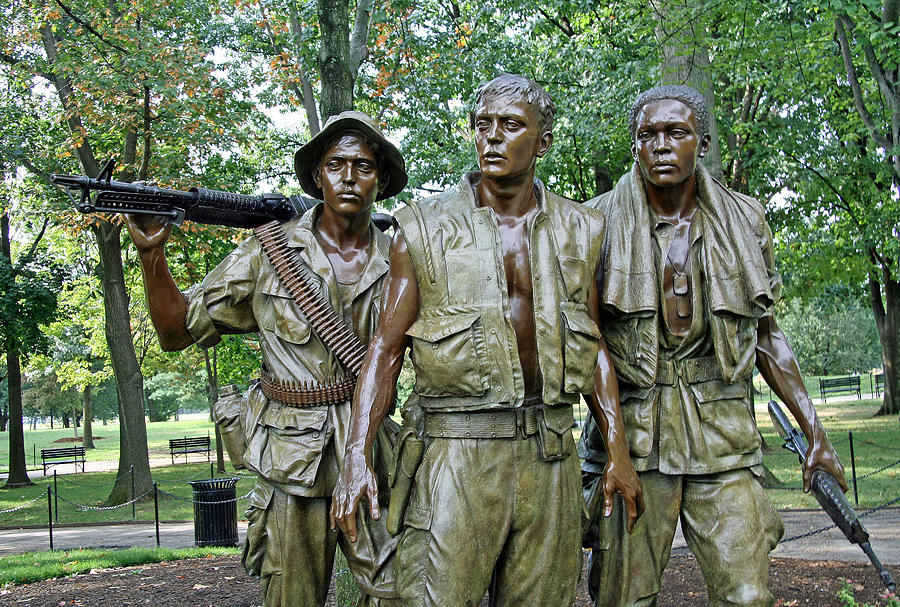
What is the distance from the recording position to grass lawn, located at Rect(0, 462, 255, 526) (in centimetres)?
1452

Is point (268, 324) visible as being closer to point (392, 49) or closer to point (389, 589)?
point (389, 589)

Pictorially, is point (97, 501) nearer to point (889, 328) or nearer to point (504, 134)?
point (504, 134)

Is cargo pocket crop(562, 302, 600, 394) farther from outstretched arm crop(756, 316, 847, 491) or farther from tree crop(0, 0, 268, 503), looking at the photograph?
tree crop(0, 0, 268, 503)

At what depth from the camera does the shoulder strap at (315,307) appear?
143 inches

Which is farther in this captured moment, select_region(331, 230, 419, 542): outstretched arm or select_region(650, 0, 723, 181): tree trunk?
select_region(650, 0, 723, 181): tree trunk

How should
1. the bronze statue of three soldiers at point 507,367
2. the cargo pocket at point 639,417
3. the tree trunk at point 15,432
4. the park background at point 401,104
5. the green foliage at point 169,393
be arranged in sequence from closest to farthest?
the bronze statue of three soldiers at point 507,367 < the cargo pocket at point 639,417 < the park background at point 401,104 < the tree trunk at point 15,432 < the green foliage at point 169,393

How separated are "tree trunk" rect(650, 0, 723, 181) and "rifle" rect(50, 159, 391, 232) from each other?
5.30 metres

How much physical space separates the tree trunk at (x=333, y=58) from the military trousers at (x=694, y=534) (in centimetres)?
391

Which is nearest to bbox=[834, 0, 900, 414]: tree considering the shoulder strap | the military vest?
the military vest

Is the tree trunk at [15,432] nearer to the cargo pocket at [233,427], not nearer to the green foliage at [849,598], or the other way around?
the cargo pocket at [233,427]

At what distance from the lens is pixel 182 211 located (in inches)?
144

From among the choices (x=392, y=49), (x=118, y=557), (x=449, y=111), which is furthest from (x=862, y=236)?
(x=118, y=557)

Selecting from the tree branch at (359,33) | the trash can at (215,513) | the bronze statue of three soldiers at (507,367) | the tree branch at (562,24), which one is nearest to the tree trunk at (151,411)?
the tree branch at (562,24)

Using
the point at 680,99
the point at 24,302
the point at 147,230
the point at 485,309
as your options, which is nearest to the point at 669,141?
the point at 680,99
